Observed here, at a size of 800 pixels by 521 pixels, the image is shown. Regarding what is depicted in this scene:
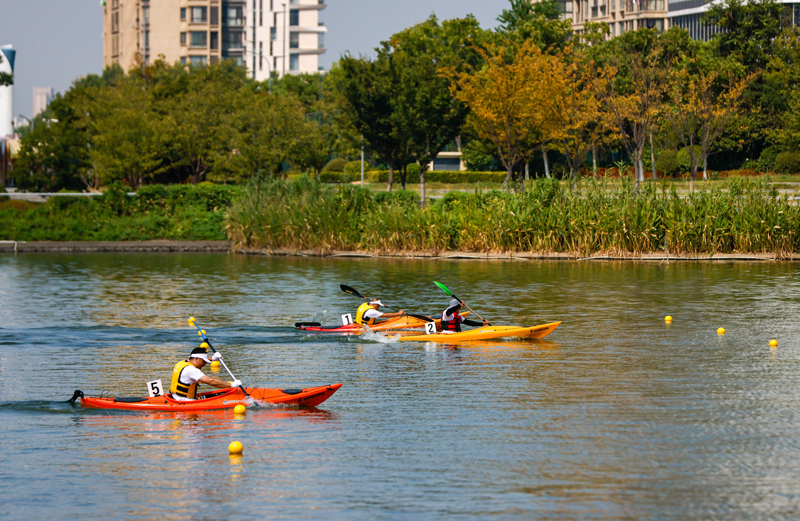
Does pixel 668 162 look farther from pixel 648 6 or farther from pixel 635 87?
pixel 648 6

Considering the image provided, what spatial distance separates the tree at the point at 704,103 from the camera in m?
61.5

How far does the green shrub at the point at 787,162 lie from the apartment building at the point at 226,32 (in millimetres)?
85698

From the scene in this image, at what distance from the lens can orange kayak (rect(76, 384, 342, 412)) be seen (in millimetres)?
15562

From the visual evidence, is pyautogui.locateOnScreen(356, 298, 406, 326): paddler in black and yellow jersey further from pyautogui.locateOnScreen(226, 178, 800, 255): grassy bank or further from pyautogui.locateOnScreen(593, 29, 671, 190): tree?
pyautogui.locateOnScreen(593, 29, 671, 190): tree

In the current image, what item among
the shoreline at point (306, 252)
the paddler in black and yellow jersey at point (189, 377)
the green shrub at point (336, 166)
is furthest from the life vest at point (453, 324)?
the green shrub at point (336, 166)

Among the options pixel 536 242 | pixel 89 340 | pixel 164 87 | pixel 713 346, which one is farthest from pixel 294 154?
pixel 713 346

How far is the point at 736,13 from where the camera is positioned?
73375 mm

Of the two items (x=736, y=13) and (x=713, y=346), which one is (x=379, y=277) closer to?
(x=713, y=346)

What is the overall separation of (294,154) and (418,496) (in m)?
47.7

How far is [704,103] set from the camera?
62469 mm

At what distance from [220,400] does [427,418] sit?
3.41 m

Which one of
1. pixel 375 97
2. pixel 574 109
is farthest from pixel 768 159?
pixel 375 97

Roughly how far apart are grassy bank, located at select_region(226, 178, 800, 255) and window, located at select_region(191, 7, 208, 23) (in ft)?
344

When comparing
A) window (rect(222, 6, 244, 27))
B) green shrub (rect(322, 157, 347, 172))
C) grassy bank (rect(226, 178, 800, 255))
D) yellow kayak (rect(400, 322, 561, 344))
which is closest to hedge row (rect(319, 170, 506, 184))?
green shrub (rect(322, 157, 347, 172))
